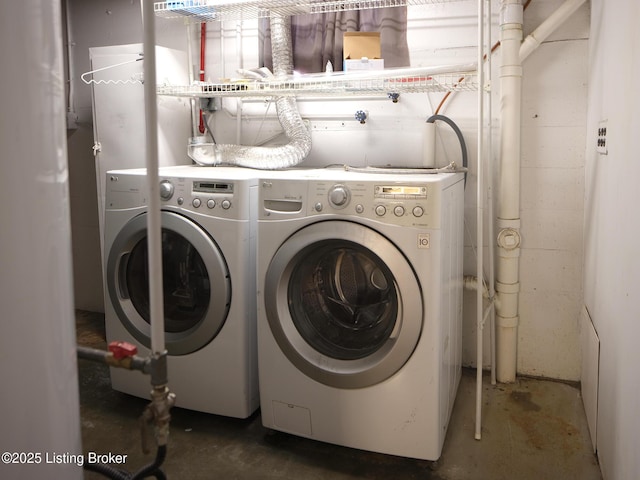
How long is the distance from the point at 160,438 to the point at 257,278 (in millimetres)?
1131

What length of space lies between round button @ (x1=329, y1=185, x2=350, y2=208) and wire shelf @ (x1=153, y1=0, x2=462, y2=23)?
944 mm

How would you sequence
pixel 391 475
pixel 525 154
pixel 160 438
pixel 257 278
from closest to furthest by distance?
1. pixel 160 438
2. pixel 391 475
3. pixel 257 278
4. pixel 525 154

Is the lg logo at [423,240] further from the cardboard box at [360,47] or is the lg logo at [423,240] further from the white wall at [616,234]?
the cardboard box at [360,47]

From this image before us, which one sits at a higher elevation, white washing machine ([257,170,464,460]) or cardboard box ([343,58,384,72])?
cardboard box ([343,58,384,72])

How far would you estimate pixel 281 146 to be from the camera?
2875 millimetres

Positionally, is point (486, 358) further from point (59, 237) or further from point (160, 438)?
point (59, 237)

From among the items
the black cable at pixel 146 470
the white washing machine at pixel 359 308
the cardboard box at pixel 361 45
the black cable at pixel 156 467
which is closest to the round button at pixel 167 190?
the white washing machine at pixel 359 308

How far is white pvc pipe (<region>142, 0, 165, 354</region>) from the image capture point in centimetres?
99

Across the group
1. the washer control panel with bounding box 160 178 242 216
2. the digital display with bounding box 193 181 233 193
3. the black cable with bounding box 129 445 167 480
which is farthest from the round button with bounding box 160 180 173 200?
the black cable with bounding box 129 445 167 480

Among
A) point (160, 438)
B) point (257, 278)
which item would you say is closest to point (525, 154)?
point (257, 278)

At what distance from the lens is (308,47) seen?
2910 mm

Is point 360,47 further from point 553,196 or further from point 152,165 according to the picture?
point 152,165

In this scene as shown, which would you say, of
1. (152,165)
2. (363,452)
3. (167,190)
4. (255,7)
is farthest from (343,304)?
(255,7)

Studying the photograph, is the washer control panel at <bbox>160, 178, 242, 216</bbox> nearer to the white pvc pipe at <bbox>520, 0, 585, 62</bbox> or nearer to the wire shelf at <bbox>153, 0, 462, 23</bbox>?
the wire shelf at <bbox>153, 0, 462, 23</bbox>
